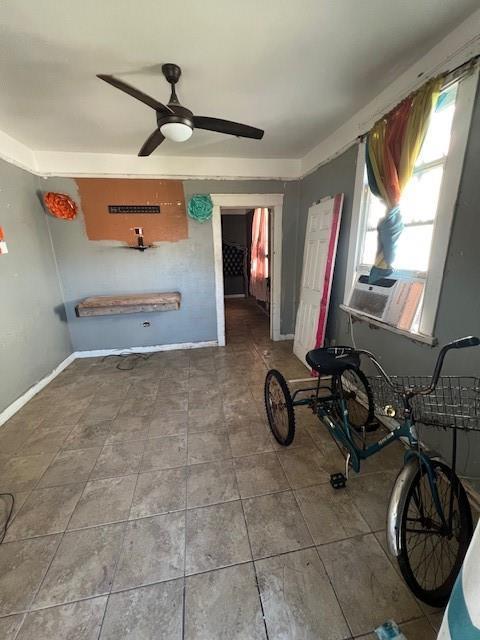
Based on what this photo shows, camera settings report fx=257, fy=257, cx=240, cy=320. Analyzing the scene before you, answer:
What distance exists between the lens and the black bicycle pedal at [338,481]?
5.17ft

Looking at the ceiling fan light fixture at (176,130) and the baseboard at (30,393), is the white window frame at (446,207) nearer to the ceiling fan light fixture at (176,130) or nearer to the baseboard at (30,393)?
the ceiling fan light fixture at (176,130)

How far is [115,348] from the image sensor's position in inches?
145

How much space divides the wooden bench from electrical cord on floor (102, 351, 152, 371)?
0.63 meters

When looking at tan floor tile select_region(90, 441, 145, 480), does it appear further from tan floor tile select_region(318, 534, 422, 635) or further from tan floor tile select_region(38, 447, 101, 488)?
tan floor tile select_region(318, 534, 422, 635)

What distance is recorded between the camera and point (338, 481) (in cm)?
158

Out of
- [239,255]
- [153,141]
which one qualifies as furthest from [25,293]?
[239,255]

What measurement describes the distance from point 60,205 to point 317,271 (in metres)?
3.13

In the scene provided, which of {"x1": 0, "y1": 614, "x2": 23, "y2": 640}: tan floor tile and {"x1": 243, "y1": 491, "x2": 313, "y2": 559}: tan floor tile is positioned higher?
{"x1": 243, "y1": 491, "x2": 313, "y2": 559}: tan floor tile

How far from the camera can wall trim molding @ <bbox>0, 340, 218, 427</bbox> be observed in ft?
7.88

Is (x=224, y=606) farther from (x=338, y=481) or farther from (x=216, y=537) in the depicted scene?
(x=338, y=481)

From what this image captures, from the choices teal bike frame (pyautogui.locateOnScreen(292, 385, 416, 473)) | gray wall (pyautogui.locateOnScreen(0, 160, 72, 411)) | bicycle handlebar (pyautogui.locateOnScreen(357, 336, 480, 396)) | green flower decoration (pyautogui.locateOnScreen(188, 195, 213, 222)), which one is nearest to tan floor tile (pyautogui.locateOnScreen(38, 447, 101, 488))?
gray wall (pyautogui.locateOnScreen(0, 160, 72, 411))

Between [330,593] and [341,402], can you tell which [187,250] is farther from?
[330,593]

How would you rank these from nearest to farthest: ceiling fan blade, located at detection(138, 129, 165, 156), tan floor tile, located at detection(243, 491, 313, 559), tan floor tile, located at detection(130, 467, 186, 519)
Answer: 1. tan floor tile, located at detection(243, 491, 313, 559)
2. tan floor tile, located at detection(130, 467, 186, 519)
3. ceiling fan blade, located at detection(138, 129, 165, 156)

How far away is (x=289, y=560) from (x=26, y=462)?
189cm
